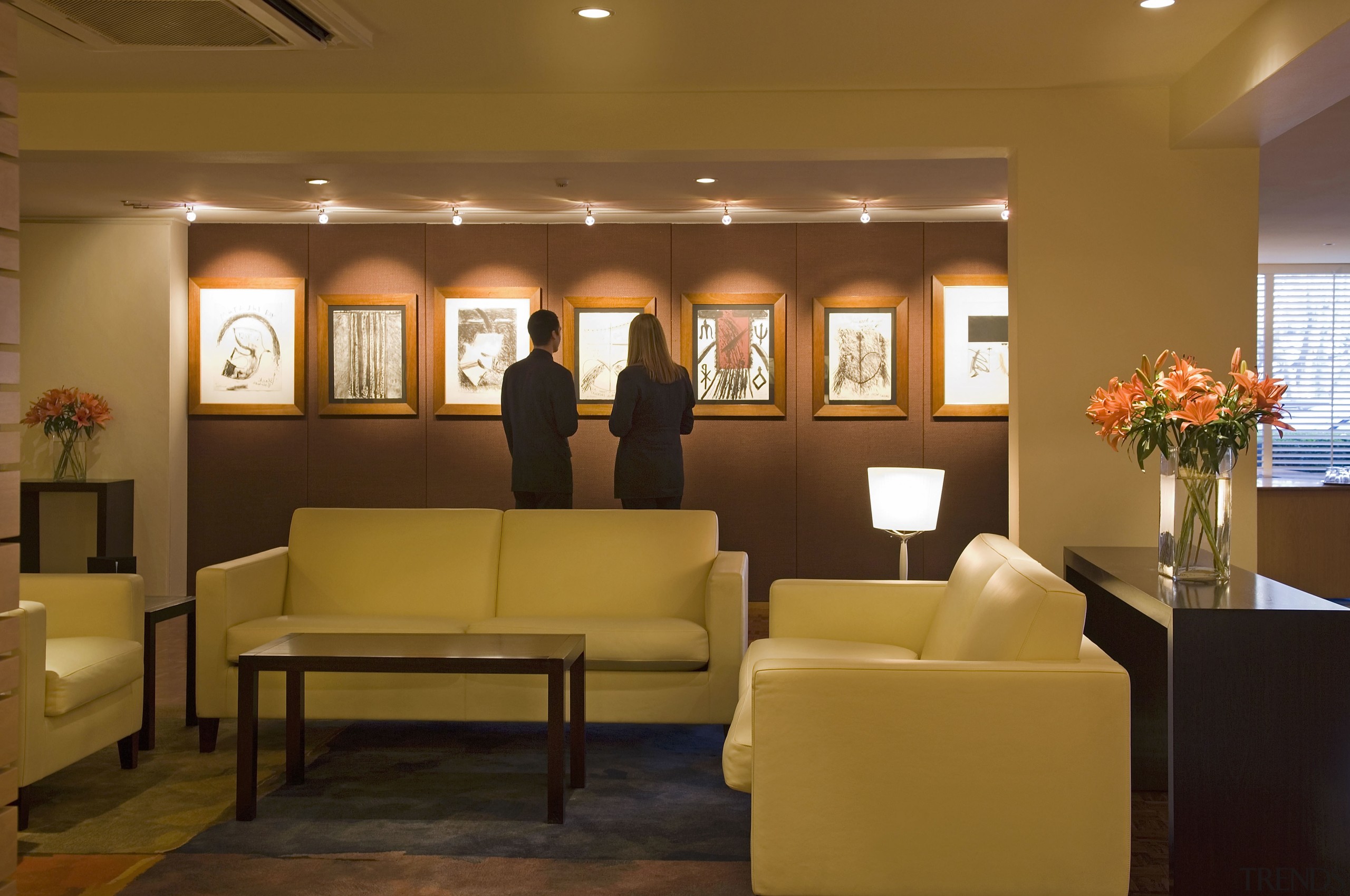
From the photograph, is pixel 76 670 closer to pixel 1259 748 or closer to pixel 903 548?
pixel 903 548

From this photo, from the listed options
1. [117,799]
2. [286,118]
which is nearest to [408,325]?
[286,118]

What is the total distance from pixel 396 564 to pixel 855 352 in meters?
3.73

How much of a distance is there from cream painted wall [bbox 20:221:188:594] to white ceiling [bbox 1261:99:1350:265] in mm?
6654

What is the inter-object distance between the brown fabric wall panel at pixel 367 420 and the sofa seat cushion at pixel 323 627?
3062mm

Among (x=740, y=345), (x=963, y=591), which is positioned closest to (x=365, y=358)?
(x=740, y=345)

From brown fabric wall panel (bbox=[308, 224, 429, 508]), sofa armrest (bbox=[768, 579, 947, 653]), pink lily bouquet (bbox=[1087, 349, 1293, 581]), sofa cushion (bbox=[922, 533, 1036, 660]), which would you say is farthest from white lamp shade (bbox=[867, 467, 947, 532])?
brown fabric wall panel (bbox=[308, 224, 429, 508])

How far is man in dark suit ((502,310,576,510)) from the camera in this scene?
599 centimetres

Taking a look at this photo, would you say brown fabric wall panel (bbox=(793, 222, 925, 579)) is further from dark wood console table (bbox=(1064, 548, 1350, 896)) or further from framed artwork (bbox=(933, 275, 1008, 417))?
dark wood console table (bbox=(1064, 548, 1350, 896))

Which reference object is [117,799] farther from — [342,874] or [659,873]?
[659,873]

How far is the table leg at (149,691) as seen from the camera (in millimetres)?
4145

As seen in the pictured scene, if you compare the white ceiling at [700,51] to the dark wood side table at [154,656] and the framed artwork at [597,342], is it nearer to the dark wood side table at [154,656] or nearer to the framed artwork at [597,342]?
the dark wood side table at [154,656]

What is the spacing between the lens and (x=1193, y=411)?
3.22 meters

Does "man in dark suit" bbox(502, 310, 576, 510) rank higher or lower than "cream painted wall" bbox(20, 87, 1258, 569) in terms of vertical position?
lower

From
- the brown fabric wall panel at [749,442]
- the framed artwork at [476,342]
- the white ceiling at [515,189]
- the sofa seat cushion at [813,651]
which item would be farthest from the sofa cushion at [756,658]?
the framed artwork at [476,342]
